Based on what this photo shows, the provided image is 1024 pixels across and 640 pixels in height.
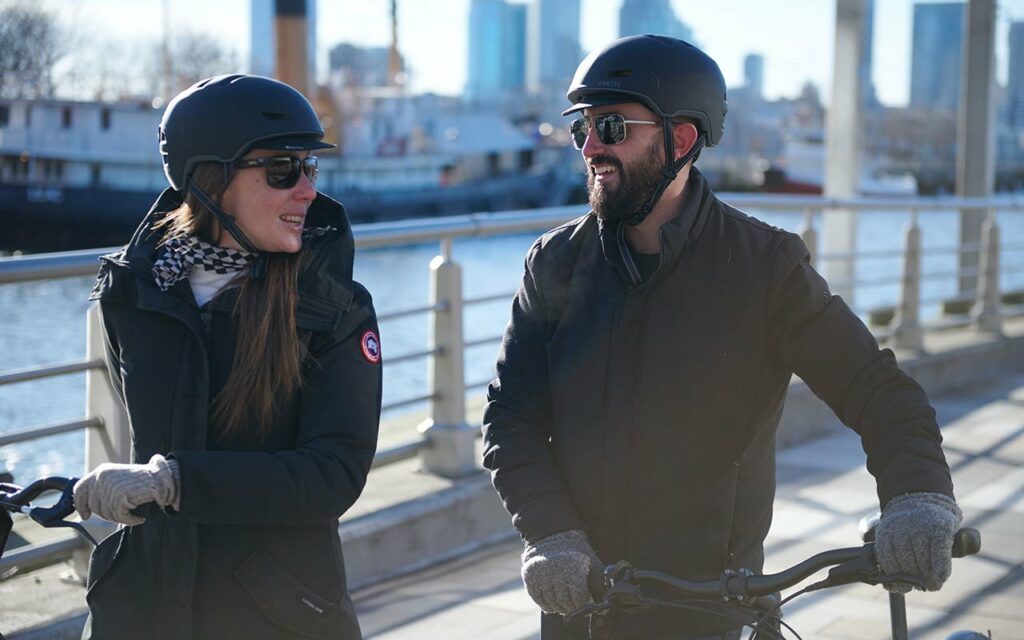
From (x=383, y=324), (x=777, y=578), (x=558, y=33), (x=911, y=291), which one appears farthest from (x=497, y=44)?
(x=777, y=578)

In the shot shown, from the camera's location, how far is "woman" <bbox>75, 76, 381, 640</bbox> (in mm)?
2326

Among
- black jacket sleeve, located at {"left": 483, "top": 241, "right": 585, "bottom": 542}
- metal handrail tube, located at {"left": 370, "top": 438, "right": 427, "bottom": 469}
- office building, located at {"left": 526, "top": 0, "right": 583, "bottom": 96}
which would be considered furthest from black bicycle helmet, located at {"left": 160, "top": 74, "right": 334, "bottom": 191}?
office building, located at {"left": 526, "top": 0, "right": 583, "bottom": 96}

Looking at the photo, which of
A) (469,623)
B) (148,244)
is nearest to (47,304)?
(469,623)

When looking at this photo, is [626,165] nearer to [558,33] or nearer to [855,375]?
[855,375]

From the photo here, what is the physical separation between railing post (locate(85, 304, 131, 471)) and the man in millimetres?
1990

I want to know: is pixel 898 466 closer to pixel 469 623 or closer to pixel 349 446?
pixel 349 446

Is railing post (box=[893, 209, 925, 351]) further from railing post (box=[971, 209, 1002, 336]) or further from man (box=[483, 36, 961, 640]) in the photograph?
man (box=[483, 36, 961, 640])

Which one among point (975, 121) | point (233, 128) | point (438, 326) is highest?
point (975, 121)

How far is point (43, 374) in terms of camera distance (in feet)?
14.0

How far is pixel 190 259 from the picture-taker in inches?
99.6

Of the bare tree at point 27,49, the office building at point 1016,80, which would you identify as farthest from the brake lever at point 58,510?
the bare tree at point 27,49

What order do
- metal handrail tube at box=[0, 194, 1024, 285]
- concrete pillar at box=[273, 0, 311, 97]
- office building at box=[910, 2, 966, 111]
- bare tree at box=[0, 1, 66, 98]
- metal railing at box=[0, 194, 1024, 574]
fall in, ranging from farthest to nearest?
bare tree at box=[0, 1, 66, 98]
office building at box=[910, 2, 966, 111]
concrete pillar at box=[273, 0, 311, 97]
metal railing at box=[0, 194, 1024, 574]
metal handrail tube at box=[0, 194, 1024, 285]

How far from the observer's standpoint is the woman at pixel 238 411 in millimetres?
2326

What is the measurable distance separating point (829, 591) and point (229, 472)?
3462mm
